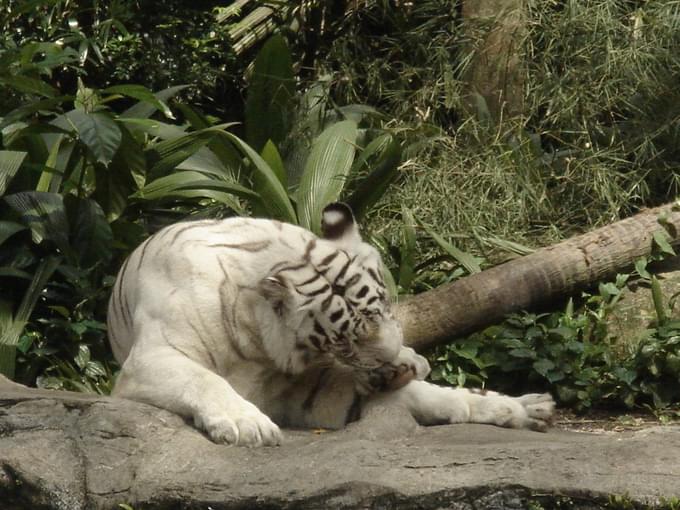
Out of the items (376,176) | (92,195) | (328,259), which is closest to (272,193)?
(376,176)

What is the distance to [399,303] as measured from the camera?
17.1 ft

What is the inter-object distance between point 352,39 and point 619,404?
3.75 meters

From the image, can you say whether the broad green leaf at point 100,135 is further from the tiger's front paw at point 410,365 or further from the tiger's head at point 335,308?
the tiger's front paw at point 410,365

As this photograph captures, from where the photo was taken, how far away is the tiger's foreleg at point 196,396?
9.68 feet

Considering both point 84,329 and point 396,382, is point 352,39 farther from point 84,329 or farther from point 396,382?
point 396,382

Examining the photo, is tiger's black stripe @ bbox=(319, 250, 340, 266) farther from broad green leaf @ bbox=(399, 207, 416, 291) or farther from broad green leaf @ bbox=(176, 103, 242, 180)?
broad green leaf @ bbox=(176, 103, 242, 180)

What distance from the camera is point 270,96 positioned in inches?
260

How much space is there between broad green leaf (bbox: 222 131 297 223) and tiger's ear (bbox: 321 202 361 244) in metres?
2.08

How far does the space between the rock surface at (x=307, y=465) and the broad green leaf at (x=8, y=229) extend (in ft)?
7.13

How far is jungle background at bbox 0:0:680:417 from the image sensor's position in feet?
17.0

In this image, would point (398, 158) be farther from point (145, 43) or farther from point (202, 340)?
point (145, 43)

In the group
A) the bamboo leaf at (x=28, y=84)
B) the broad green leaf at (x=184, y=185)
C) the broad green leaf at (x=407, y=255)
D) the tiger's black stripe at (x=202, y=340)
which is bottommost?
the broad green leaf at (x=407, y=255)

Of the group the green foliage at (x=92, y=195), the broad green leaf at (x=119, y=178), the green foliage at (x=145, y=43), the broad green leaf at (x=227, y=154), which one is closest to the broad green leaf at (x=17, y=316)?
the green foliage at (x=92, y=195)

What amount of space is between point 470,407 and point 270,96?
11.6 ft
